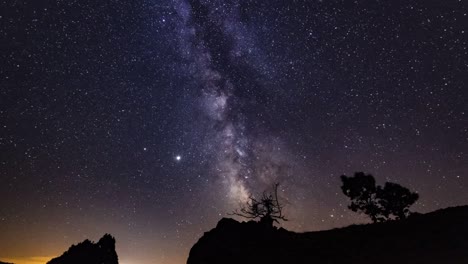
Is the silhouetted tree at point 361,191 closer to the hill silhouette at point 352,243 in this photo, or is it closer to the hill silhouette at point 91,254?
the hill silhouette at point 352,243

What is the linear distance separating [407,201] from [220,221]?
64.5 feet

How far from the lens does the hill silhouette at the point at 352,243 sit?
67.1ft

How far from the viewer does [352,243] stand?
2542 cm

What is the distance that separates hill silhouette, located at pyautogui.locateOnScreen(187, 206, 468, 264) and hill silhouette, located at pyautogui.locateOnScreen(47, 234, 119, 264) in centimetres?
3175

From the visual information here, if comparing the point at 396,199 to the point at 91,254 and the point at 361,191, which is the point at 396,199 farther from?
the point at 91,254

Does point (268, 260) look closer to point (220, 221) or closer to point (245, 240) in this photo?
point (245, 240)

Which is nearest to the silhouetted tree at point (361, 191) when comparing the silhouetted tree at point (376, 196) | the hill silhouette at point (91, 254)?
the silhouetted tree at point (376, 196)

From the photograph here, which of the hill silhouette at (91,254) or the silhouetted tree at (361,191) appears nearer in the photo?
the silhouetted tree at (361,191)

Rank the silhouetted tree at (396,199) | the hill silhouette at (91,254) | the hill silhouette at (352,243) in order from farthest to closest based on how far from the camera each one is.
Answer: the hill silhouette at (91,254) < the silhouetted tree at (396,199) < the hill silhouette at (352,243)

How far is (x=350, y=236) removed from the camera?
27203 mm

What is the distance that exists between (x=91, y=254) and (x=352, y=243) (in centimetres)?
5041

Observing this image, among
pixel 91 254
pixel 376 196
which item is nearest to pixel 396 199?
pixel 376 196

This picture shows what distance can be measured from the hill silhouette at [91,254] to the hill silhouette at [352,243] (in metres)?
31.8

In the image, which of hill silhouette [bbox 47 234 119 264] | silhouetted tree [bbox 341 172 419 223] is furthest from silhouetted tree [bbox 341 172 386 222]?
hill silhouette [bbox 47 234 119 264]
